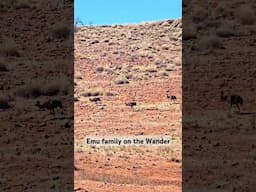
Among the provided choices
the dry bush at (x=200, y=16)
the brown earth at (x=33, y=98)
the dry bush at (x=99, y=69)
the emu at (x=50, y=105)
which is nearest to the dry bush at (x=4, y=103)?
the brown earth at (x=33, y=98)

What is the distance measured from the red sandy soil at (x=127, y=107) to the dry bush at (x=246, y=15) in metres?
1.62

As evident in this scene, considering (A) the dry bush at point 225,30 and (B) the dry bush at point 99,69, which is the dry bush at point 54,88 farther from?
(B) the dry bush at point 99,69

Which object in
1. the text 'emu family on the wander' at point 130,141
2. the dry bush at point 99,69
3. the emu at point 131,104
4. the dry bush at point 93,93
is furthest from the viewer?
the dry bush at point 99,69

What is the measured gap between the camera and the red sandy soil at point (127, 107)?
5891 mm

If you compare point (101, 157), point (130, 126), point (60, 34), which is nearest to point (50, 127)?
point (60, 34)

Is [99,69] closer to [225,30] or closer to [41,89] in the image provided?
[225,30]

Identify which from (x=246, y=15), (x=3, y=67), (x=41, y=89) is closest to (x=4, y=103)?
(x=41, y=89)

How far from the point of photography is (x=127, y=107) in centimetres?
886

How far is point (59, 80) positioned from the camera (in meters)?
5.36

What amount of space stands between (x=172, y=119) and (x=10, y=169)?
3687 mm

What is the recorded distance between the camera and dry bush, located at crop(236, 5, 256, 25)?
5.20 m

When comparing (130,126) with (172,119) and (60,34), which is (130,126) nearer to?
(172,119)

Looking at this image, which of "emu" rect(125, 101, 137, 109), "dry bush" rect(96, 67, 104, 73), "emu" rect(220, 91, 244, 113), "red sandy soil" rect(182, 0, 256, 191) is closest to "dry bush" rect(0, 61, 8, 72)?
"red sandy soil" rect(182, 0, 256, 191)

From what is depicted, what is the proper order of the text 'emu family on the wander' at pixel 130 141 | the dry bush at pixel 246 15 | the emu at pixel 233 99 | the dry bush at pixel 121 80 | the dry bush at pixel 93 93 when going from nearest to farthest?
the emu at pixel 233 99
the dry bush at pixel 246 15
the text 'emu family on the wander' at pixel 130 141
the dry bush at pixel 93 93
the dry bush at pixel 121 80
